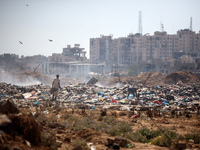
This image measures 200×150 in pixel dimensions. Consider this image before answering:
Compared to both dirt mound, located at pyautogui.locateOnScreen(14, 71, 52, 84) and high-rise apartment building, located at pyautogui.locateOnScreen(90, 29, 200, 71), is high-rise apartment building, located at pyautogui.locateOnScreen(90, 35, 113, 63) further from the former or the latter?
dirt mound, located at pyautogui.locateOnScreen(14, 71, 52, 84)

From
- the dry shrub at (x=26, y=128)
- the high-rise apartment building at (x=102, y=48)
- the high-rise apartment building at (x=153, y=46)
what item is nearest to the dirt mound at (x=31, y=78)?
the dry shrub at (x=26, y=128)

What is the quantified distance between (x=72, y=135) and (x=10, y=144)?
2.47m

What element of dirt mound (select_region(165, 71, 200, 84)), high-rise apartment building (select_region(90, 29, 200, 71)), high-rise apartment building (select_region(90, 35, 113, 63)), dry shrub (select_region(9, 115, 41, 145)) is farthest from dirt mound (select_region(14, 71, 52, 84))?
high-rise apartment building (select_region(90, 35, 113, 63))

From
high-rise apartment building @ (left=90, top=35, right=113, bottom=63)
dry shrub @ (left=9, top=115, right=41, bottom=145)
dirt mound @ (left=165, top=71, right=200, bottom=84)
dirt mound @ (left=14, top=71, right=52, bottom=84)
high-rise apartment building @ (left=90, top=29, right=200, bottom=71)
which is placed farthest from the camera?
high-rise apartment building @ (left=90, top=35, right=113, bottom=63)

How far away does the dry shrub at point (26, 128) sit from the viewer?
12.9ft

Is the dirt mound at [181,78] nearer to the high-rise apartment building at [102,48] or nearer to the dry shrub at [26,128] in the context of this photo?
the dry shrub at [26,128]

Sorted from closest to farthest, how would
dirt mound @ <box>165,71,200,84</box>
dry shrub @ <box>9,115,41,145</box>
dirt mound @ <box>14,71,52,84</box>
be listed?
dry shrub @ <box>9,115,41,145</box>, dirt mound @ <box>165,71,200,84</box>, dirt mound @ <box>14,71,52,84</box>

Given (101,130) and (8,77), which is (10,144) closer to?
(101,130)

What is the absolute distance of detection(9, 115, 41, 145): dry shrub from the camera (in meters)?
3.95

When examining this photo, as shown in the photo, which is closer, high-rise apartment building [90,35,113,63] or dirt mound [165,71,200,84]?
dirt mound [165,71,200,84]

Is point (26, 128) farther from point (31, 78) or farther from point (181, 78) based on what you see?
point (31, 78)

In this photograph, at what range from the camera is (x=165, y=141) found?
4.99 metres

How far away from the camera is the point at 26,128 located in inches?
156

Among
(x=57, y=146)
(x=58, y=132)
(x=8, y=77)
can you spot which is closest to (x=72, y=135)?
(x=58, y=132)
